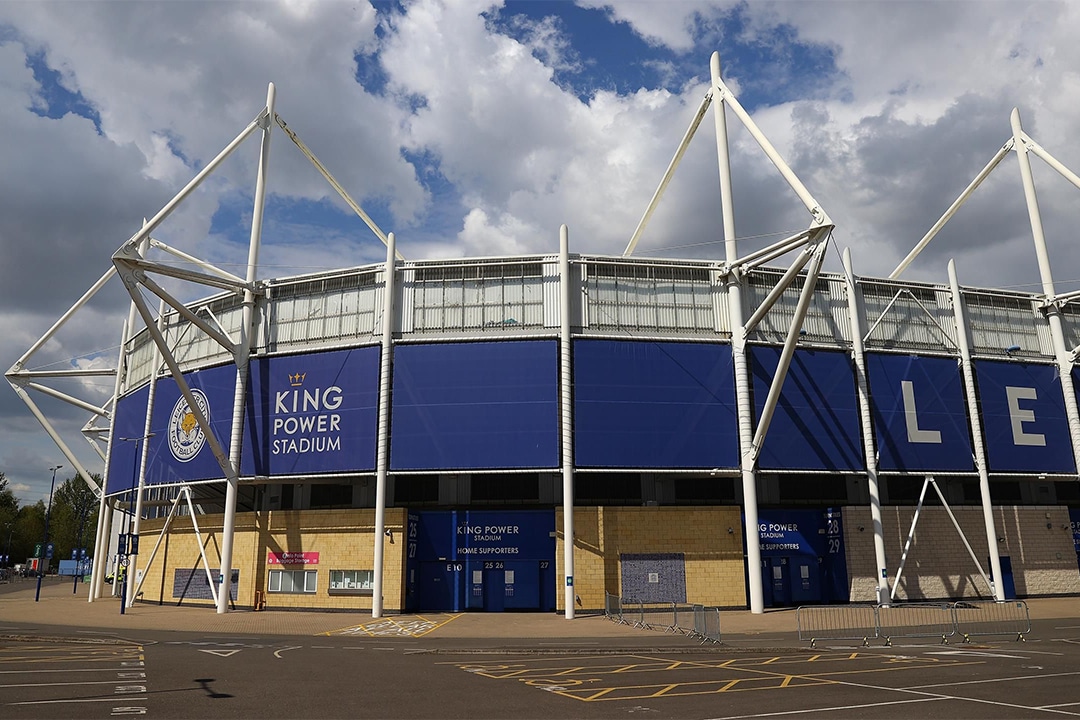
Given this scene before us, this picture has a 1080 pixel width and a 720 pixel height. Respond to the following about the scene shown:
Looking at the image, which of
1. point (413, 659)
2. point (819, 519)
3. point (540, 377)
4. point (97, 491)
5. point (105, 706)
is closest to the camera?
point (105, 706)

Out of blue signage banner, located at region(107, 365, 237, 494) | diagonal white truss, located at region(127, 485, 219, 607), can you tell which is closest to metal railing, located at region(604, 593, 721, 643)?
diagonal white truss, located at region(127, 485, 219, 607)

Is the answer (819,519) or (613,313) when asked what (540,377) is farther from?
(819,519)

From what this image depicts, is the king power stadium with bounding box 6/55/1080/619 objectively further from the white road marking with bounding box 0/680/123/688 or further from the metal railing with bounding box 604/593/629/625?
the white road marking with bounding box 0/680/123/688

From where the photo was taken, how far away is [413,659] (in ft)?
79.0

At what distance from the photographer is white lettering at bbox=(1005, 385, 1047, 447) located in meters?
48.6

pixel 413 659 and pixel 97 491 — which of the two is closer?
pixel 413 659

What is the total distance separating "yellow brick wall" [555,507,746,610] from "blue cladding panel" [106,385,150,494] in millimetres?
32781

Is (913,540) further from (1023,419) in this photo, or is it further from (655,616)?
(655,616)

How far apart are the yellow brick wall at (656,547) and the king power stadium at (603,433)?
124 millimetres

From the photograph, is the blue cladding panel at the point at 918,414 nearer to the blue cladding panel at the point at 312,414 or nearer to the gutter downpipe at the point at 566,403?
the gutter downpipe at the point at 566,403

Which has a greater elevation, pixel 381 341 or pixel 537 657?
pixel 381 341

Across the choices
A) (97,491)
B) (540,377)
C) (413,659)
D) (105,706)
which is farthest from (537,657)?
(97,491)

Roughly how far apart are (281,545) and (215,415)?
959cm

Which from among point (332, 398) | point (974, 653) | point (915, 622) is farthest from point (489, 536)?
point (974, 653)
